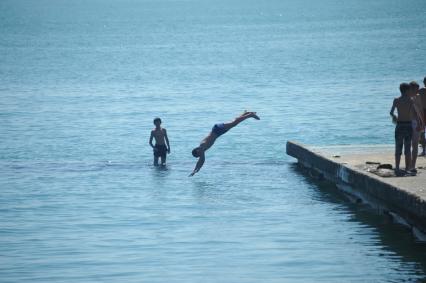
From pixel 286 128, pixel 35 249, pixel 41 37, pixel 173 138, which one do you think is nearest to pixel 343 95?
pixel 286 128

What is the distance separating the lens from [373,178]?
17781mm

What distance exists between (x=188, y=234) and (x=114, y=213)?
2.92 meters

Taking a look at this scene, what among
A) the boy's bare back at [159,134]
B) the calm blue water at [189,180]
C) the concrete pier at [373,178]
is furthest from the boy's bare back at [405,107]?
the boy's bare back at [159,134]

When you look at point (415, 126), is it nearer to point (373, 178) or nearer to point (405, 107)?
point (405, 107)

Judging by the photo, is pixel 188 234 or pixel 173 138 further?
pixel 173 138

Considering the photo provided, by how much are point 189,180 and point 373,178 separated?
7.63 metres

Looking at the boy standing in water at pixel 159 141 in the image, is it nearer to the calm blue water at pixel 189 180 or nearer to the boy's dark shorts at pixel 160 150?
the boy's dark shorts at pixel 160 150

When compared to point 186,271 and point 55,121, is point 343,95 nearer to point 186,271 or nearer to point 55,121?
point 55,121

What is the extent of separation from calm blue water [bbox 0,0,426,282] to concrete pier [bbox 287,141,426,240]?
1.19 ft

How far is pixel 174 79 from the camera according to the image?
72.2 m

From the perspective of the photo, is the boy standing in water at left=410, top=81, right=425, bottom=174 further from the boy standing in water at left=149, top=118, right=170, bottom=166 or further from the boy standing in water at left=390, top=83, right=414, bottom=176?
the boy standing in water at left=149, top=118, right=170, bottom=166

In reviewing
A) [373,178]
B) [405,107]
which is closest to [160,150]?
[373,178]

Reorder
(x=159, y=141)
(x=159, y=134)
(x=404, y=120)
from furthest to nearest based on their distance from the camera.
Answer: (x=159, y=141), (x=159, y=134), (x=404, y=120)

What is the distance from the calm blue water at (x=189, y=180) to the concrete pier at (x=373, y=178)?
1.19 feet
